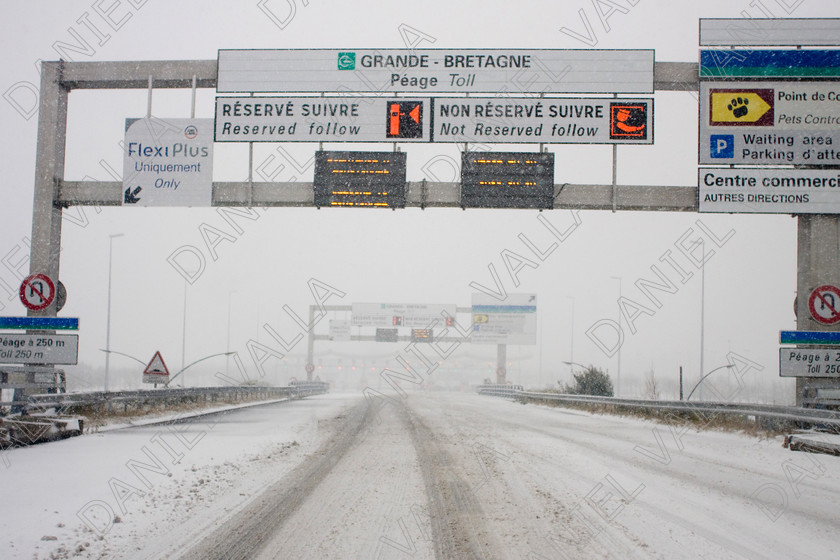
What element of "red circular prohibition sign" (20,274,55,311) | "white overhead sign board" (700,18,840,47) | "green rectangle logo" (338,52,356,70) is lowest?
"red circular prohibition sign" (20,274,55,311)

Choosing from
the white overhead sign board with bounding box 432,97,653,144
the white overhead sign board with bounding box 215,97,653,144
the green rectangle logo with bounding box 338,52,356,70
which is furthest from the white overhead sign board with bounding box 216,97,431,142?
the green rectangle logo with bounding box 338,52,356,70

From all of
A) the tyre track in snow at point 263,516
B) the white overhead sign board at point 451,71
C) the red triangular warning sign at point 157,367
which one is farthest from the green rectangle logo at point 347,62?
the red triangular warning sign at point 157,367

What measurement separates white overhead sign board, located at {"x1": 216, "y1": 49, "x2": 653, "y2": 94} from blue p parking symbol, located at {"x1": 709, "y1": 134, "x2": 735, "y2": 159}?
6.14 ft

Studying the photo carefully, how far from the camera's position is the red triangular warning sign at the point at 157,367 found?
19.7m

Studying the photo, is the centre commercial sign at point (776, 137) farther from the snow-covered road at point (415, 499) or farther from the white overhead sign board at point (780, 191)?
the snow-covered road at point (415, 499)

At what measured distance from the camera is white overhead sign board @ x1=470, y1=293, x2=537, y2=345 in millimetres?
51969

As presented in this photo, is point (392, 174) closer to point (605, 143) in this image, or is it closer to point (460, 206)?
point (460, 206)

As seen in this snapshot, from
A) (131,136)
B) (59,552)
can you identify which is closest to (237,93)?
(131,136)

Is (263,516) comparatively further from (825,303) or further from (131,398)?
(825,303)

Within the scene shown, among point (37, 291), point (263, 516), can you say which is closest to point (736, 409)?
point (263, 516)

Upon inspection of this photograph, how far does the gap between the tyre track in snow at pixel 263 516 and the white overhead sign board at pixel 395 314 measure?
43.7 metres

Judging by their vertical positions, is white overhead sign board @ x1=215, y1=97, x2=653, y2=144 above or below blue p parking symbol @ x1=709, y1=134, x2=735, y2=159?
above

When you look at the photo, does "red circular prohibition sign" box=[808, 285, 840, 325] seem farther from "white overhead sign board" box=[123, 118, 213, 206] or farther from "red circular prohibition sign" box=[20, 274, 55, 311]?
"red circular prohibition sign" box=[20, 274, 55, 311]

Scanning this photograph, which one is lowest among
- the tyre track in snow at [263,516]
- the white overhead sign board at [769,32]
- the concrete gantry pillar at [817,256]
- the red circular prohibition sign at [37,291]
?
the tyre track in snow at [263,516]
